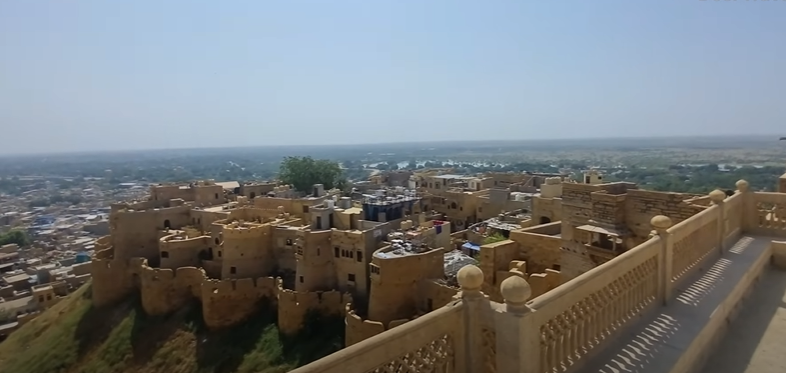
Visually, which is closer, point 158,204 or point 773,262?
point 773,262

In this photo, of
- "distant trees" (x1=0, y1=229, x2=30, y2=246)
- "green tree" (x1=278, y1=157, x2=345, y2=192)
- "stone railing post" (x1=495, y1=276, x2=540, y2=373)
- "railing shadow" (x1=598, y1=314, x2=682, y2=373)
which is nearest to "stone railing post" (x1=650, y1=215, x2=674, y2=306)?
"railing shadow" (x1=598, y1=314, x2=682, y2=373)

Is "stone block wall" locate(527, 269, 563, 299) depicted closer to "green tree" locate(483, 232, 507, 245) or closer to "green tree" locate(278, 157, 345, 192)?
"green tree" locate(483, 232, 507, 245)

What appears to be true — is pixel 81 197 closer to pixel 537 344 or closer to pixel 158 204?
pixel 158 204

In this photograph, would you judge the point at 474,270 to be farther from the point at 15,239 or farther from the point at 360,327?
the point at 15,239

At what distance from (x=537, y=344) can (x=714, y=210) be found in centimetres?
616

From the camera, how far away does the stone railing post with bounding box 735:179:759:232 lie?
412 inches

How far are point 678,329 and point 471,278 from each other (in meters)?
3.17

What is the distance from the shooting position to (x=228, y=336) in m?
22.9

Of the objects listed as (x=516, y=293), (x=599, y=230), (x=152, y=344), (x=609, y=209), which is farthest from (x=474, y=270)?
(x=152, y=344)

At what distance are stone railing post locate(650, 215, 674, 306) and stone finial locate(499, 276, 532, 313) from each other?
11.6ft

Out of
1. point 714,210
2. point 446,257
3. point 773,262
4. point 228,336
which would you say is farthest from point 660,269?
point 228,336

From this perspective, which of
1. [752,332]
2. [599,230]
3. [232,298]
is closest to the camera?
[752,332]

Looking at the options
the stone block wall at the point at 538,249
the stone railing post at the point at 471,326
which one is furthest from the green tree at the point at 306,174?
the stone railing post at the point at 471,326

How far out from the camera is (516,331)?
4188 millimetres
